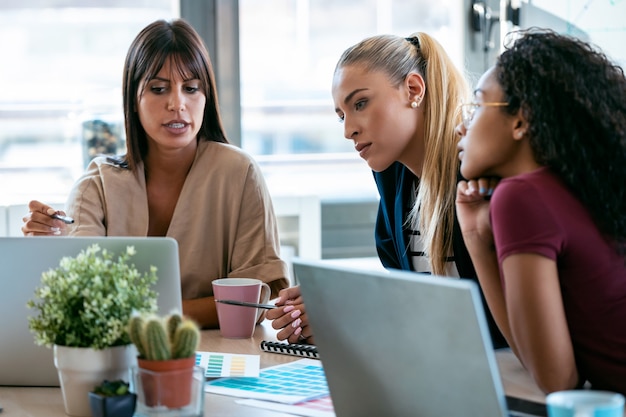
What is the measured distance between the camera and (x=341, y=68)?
191 centimetres

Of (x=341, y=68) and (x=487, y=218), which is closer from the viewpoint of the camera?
(x=487, y=218)

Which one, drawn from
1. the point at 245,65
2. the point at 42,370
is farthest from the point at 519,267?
the point at 245,65

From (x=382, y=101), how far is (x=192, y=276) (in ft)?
1.93

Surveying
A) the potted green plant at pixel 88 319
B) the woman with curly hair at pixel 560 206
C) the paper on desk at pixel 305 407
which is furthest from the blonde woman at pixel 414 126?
the potted green plant at pixel 88 319

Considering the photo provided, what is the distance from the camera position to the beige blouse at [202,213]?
6.63 feet

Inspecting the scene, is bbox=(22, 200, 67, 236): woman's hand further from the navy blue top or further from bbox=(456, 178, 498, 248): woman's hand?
bbox=(456, 178, 498, 248): woman's hand

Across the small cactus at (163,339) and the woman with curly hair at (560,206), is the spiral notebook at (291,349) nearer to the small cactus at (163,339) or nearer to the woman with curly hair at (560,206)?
the woman with curly hair at (560,206)

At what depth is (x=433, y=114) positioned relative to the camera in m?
1.92

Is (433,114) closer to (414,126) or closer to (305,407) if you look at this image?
(414,126)

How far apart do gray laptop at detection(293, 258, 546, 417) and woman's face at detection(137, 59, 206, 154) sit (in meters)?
1.04

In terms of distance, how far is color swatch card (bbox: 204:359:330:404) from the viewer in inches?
50.6

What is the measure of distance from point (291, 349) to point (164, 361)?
19.6 inches

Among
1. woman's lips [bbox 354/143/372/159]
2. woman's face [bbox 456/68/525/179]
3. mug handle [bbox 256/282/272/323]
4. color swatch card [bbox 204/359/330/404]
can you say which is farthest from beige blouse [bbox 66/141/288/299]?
woman's face [bbox 456/68/525/179]

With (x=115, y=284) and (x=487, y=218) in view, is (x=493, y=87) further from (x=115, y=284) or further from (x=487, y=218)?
(x=115, y=284)
